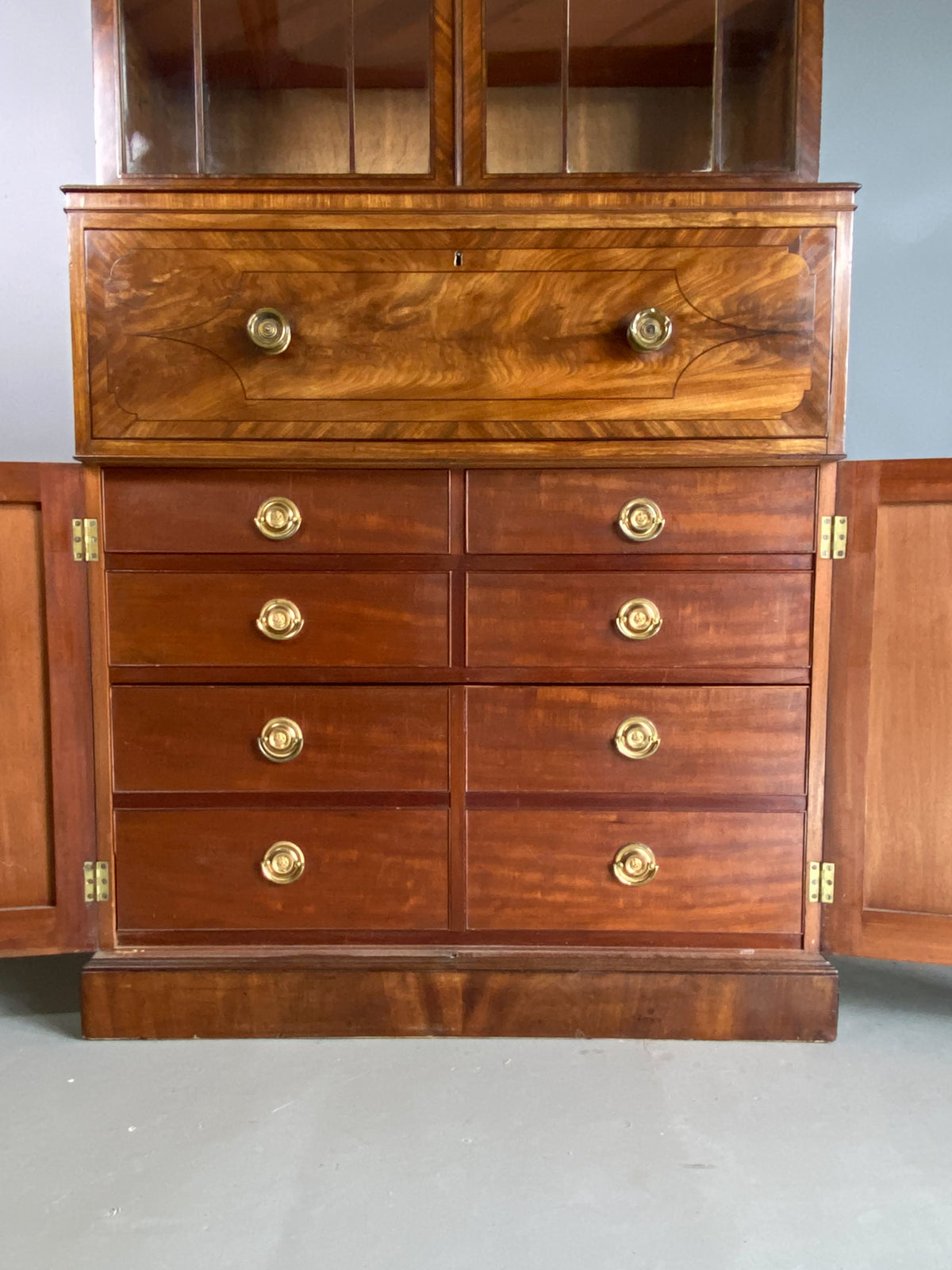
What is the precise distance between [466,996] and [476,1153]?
0.29m

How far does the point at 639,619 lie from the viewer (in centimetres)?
145

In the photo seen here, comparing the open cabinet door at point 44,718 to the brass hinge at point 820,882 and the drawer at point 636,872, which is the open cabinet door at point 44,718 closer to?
the drawer at point 636,872

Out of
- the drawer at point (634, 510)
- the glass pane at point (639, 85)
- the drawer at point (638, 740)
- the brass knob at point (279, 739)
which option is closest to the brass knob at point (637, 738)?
the drawer at point (638, 740)

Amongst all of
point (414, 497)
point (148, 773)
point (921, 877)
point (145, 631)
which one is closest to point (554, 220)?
point (414, 497)

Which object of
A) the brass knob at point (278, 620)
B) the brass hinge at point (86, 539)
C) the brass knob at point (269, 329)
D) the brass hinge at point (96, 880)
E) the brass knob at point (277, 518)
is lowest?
the brass hinge at point (96, 880)

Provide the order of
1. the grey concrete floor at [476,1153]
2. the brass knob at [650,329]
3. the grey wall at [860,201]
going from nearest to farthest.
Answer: the grey concrete floor at [476,1153]
the brass knob at [650,329]
the grey wall at [860,201]

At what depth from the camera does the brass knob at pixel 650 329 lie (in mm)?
1358

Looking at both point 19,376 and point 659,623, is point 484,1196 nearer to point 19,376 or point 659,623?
point 659,623

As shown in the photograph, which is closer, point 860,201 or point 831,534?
point 831,534

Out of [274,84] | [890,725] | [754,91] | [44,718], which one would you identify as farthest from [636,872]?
[274,84]

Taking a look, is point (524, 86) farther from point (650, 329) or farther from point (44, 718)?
point (44, 718)

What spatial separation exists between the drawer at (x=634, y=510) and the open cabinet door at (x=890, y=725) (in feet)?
0.32

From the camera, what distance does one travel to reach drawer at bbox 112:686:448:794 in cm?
147

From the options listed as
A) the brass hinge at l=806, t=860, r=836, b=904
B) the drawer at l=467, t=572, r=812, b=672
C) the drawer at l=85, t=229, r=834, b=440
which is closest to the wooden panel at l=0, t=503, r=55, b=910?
the drawer at l=85, t=229, r=834, b=440
